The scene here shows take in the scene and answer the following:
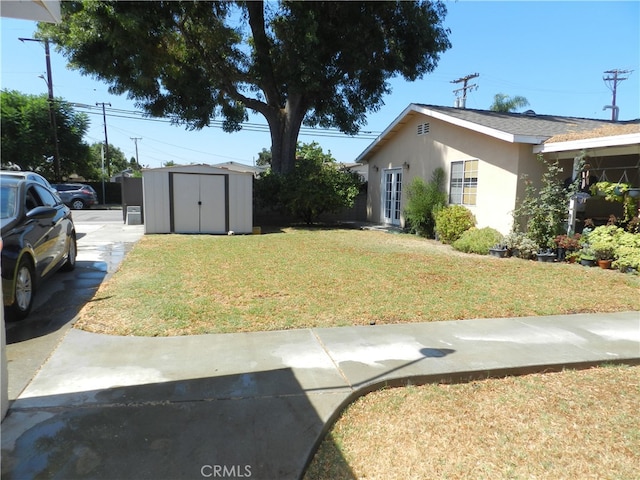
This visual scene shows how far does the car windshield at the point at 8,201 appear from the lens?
16.6 feet

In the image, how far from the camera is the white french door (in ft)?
53.7

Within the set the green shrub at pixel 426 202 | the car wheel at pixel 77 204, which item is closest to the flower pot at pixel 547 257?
the green shrub at pixel 426 202

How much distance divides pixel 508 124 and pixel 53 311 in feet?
38.1

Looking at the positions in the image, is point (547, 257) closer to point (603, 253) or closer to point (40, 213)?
point (603, 253)

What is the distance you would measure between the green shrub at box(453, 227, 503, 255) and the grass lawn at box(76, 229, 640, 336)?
539 mm

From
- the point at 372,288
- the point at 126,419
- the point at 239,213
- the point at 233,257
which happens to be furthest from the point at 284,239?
the point at 126,419

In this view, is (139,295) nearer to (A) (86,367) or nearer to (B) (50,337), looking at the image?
(B) (50,337)

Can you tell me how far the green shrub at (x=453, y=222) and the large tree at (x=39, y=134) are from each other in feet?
78.9

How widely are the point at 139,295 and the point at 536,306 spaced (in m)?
5.54

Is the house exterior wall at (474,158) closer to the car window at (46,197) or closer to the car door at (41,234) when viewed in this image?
the car door at (41,234)

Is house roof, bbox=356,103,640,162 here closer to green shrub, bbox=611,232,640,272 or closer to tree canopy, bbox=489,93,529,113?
green shrub, bbox=611,232,640,272

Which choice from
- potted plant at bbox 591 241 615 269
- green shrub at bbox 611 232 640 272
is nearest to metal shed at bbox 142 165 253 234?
potted plant at bbox 591 241 615 269

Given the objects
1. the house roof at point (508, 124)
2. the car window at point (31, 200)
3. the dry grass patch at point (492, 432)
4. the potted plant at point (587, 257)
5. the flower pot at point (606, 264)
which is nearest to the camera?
the dry grass patch at point (492, 432)

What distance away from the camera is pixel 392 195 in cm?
1692
